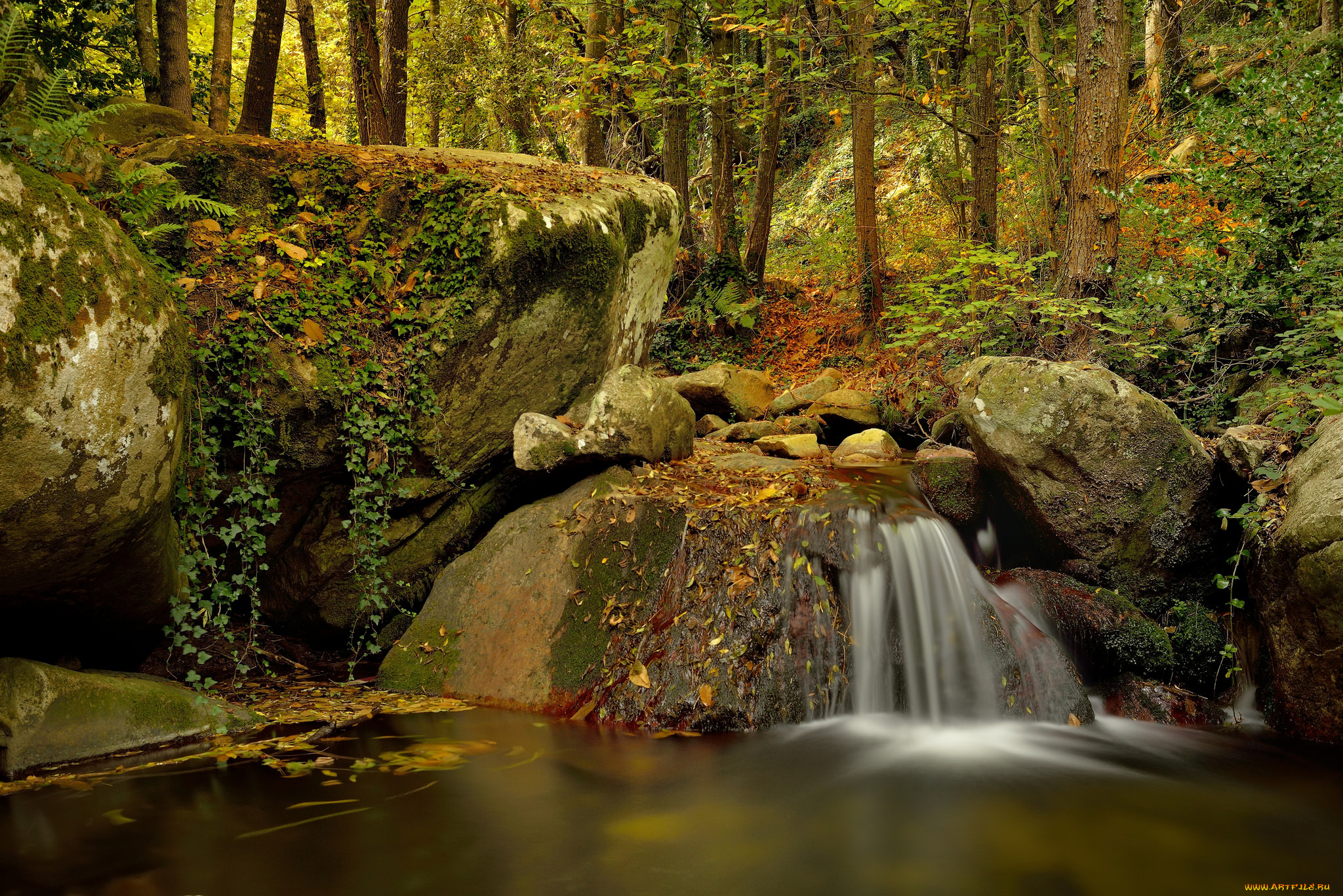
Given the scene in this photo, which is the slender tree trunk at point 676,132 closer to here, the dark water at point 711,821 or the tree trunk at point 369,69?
the tree trunk at point 369,69

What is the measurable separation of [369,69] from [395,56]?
1.15 m

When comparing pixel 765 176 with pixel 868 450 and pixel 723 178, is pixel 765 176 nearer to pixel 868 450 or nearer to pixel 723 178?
pixel 723 178

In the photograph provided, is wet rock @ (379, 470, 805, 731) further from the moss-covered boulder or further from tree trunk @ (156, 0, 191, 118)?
tree trunk @ (156, 0, 191, 118)

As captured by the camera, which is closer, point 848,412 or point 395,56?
point 848,412

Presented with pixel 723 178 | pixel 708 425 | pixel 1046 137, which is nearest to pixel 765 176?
pixel 723 178

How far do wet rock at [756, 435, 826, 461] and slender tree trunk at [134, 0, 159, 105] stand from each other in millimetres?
7568

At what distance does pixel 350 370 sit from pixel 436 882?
3869 millimetres

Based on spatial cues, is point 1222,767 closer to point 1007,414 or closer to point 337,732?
point 1007,414

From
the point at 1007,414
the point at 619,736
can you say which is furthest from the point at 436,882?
the point at 1007,414

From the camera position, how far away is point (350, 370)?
6039 mm

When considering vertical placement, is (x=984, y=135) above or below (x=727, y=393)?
above

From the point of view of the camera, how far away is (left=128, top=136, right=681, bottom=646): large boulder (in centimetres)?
599

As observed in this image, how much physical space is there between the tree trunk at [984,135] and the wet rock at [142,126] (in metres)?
10.0

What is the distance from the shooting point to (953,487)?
7.22m
